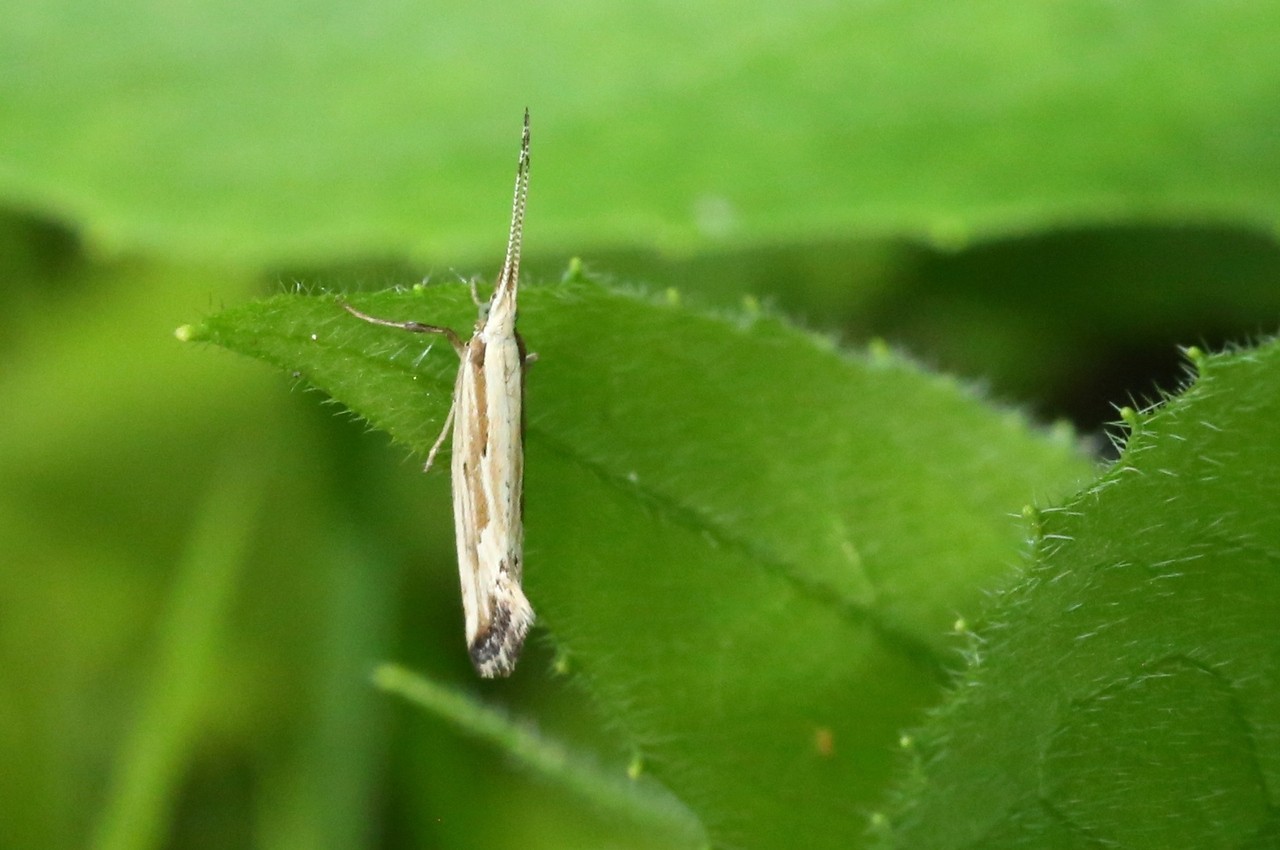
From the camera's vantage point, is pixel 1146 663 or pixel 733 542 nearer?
pixel 1146 663

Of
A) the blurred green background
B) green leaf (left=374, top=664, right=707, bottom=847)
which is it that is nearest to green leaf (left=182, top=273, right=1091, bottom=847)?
green leaf (left=374, top=664, right=707, bottom=847)

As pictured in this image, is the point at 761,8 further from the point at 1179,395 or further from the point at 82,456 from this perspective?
the point at 82,456

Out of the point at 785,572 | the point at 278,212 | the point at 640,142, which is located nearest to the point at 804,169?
the point at 640,142

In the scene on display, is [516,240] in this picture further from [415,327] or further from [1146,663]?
[1146,663]

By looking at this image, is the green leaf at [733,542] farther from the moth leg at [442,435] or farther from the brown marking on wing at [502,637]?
the brown marking on wing at [502,637]

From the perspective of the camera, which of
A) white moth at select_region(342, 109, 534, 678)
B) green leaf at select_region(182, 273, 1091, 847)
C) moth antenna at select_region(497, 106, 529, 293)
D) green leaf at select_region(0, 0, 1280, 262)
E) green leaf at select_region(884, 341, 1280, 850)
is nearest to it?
green leaf at select_region(884, 341, 1280, 850)

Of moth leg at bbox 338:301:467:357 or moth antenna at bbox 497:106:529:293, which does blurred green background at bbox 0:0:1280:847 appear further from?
moth leg at bbox 338:301:467:357

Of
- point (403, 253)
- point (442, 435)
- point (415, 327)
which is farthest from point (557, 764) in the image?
Answer: point (403, 253)
